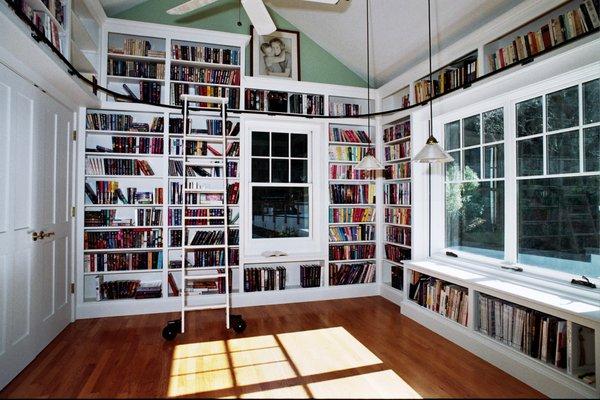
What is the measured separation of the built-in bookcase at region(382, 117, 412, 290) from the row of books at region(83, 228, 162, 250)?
2.96m

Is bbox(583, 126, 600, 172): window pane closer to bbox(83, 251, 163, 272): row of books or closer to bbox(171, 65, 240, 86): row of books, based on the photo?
bbox(171, 65, 240, 86): row of books

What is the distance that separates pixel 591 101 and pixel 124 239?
457 cm

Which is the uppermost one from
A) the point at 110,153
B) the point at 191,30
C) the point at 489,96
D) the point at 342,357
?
the point at 191,30

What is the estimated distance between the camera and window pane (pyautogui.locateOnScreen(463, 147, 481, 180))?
11.4ft

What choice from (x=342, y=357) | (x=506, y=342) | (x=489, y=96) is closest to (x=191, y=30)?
(x=489, y=96)

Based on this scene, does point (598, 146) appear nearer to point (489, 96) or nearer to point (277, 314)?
point (489, 96)

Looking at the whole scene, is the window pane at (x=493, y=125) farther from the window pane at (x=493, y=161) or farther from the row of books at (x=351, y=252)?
the row of books at (x=351, y=252)

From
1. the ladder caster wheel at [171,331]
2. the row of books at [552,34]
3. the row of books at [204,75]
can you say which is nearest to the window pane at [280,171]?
the row of books at [204,75]

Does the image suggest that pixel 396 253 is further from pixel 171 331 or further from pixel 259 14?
pixel 259 14

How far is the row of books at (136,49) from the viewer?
3.82 metres

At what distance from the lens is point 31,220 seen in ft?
8.96

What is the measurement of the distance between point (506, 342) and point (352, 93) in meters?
3.41

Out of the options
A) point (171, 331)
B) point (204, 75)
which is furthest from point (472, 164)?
point (171, 331)

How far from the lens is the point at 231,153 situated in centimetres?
412
